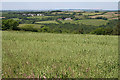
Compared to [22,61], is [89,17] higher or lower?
higher

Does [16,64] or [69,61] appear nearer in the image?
[16,64]

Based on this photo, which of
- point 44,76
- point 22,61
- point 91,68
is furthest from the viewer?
point 22,61

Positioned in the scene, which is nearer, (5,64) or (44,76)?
(44,76)

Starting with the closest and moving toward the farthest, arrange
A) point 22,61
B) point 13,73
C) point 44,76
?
1. point 44,76
2. point 13,73
3. point 22,61

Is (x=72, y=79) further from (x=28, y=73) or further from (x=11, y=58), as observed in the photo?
(x=11, y=58)

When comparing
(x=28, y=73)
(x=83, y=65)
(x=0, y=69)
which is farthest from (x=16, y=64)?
(x=83, y=65)

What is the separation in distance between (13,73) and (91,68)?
10.3 ft

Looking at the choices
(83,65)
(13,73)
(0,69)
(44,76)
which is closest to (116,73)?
(83,65)

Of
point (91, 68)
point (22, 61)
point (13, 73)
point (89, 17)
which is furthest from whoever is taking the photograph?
point (89, 17)

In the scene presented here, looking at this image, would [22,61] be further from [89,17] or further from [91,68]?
[89,17]

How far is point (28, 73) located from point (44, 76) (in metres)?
0.76

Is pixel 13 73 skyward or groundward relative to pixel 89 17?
groundward

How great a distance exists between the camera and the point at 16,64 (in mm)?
5648

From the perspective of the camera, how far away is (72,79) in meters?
4.48
